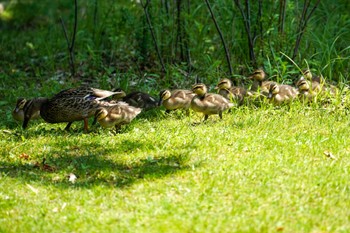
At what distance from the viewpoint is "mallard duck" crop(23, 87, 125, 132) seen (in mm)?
9625

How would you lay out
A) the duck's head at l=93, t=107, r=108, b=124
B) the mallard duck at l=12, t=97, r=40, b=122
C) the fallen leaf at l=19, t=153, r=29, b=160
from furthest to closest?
the mallard duck at l=12, t=97, r=40, b=122 → the duck's head at l=93, t=107, r=108, b=124 → the fallen leaf at l=19, t=153, r=29, b=160

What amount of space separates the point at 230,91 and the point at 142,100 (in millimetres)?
1268

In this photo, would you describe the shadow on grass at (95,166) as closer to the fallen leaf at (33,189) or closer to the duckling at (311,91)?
the fallen leaf at (33,189)

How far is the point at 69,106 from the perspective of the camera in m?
9.60

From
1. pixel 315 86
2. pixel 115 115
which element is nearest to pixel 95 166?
pixel 115 115

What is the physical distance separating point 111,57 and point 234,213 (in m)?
6.80

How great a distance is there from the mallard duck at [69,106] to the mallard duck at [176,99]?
768mm

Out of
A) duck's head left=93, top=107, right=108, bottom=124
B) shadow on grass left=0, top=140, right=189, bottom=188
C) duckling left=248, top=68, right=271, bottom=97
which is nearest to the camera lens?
shadow on grass left=0, top=140, right=189, bottom=188

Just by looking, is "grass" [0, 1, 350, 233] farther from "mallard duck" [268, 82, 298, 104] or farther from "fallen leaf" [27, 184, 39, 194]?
"mallard duck" [268, 82, 298, 104]

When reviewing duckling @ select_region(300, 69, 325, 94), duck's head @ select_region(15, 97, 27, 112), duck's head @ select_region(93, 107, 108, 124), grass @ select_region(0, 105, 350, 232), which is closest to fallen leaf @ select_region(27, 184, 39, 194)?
grass @ select_region(0, 105, 350, 232)

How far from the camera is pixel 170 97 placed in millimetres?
10117

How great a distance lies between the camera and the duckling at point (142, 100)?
10.3m

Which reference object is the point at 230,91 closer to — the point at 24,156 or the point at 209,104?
the point at 209,104

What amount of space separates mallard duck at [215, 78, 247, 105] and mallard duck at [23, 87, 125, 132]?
1.65m
